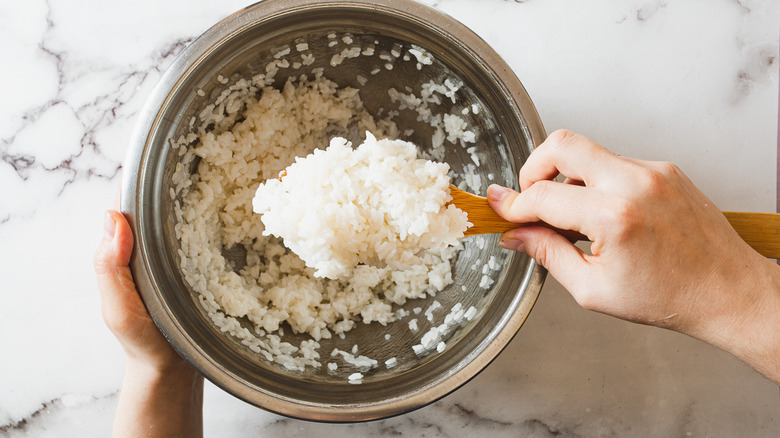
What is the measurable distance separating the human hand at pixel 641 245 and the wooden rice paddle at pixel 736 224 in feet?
0.10

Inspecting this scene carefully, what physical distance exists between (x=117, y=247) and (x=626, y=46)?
1413mm

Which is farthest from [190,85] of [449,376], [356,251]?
[449,376]

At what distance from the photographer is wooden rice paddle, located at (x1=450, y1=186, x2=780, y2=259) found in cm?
113

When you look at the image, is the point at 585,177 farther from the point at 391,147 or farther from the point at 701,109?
the point at 701,109

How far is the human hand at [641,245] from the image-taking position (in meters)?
0.97

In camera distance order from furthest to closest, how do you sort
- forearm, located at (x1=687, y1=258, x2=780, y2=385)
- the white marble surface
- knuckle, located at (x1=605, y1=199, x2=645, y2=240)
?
the white marble surface → forearm, located at (x1=687, y1=258, x2=780, y2=385) → knuckle, located at (x1=605, y1=199, x2=645, y2=240)

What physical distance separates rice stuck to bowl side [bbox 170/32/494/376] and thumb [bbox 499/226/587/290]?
0.23 metres

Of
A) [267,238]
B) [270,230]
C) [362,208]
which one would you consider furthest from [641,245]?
[267,238]

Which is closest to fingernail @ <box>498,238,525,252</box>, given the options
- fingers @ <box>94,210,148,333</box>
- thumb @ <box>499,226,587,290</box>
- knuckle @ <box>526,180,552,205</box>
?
thumb @ <box>499,226,587,290</box>

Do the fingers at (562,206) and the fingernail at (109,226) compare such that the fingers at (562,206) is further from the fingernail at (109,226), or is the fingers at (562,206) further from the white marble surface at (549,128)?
the fingernail at (109,226)

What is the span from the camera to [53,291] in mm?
1479

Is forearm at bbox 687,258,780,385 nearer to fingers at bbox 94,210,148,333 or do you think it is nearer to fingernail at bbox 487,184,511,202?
fingernail at bbox 487,184,511,202

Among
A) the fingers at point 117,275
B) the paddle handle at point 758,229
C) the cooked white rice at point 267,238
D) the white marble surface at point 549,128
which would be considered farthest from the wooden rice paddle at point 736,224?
the fingers at point 117,275

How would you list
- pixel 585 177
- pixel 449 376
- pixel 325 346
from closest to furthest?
pixel 585 177 < pixel 449 376 < pixel 325 346
